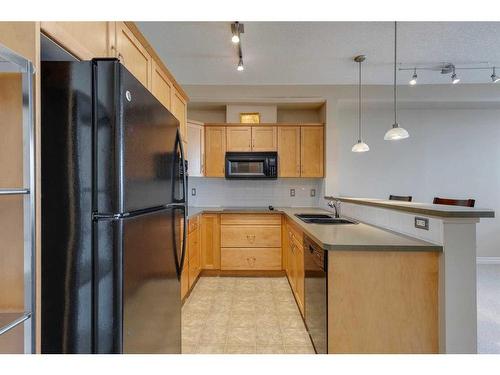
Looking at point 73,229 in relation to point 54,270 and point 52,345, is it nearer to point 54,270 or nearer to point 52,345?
point 54,270

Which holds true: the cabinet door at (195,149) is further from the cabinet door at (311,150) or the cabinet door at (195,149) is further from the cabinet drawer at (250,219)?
the cabinet door at (311,150)

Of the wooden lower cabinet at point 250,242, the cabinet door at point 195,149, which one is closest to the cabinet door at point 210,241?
the wooden lower cabinet at point 250,242

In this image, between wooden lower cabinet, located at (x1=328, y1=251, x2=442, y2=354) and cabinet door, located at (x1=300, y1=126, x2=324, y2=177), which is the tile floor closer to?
wooden lower cabinet, located at (x1=328, y1=251, x2=442, y2=354)

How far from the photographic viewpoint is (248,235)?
12.9ft

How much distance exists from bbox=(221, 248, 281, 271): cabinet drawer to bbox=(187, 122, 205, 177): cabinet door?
4.12 feet

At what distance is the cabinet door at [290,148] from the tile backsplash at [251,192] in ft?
1.22

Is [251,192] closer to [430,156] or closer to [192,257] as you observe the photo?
[192,257]

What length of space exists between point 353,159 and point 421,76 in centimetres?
151

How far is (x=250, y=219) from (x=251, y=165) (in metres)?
0.84

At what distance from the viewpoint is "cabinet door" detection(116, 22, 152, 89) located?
4.91ft

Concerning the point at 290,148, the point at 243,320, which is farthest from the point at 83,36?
the point at 290,148

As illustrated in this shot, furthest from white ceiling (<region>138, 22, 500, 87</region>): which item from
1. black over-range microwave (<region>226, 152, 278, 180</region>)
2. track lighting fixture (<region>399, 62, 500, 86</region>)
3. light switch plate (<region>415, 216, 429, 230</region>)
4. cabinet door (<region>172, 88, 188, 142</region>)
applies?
light switch plate (<region>415, 216, 429, 230</region>)

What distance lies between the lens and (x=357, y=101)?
4199mm
